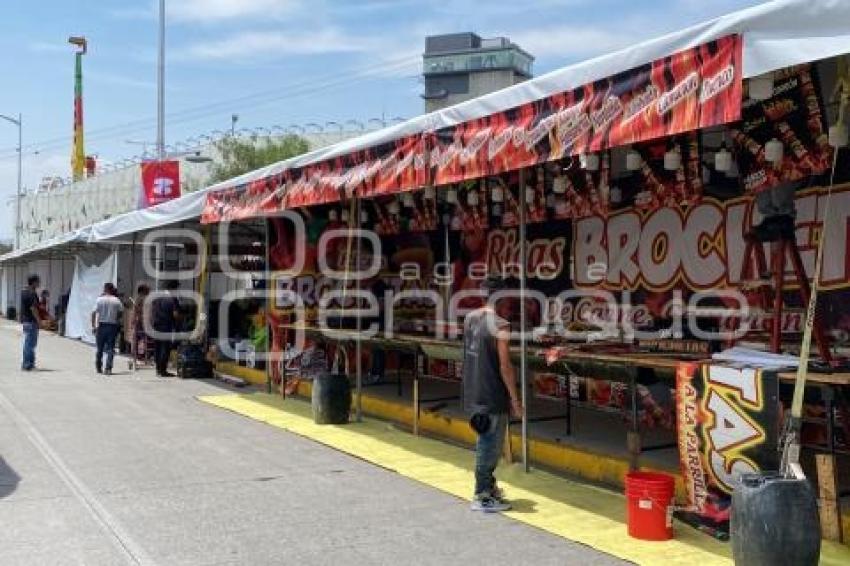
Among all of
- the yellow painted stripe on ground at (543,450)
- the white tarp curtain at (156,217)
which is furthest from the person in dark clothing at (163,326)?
the yellow painted stripe on ground at (543,450)

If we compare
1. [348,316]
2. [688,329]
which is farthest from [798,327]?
[348,316]

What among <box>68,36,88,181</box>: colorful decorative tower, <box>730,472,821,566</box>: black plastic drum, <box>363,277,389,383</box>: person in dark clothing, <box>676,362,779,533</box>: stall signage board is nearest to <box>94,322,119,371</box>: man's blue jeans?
<box>363,277,389,383</box>: person in dark clothing

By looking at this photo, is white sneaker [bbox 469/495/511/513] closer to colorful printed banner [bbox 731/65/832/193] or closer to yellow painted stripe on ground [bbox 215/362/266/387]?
colorful printed banner [bbox 731/65/832/193]

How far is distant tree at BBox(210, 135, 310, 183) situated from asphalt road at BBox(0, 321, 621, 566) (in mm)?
37306

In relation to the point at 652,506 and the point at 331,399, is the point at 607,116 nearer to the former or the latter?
the point at 652,506

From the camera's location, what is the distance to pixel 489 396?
23.9 ft

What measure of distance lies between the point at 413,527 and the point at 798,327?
442cm

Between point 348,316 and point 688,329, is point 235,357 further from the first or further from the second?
point 688,329

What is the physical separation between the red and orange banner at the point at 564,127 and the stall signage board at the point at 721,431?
177 centimetres

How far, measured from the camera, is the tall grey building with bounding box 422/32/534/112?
136 meters

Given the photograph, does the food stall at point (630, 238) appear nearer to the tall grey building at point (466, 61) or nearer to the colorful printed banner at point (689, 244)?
the colorful printed banner at point (689, 244)

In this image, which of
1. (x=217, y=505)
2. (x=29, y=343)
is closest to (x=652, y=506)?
(x=217, y=505)

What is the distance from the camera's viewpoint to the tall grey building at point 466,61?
13612 cm

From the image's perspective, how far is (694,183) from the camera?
9086 millimetres
